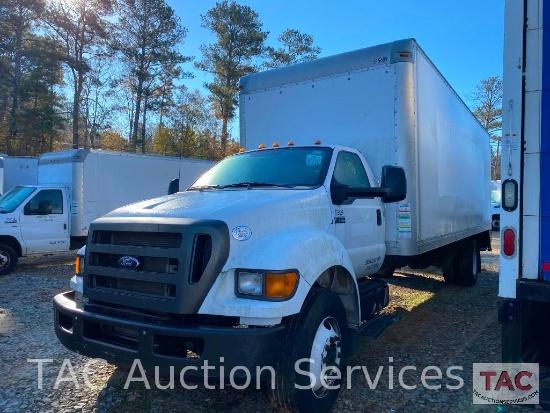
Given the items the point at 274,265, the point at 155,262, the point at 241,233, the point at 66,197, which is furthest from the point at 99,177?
the point at 274,265

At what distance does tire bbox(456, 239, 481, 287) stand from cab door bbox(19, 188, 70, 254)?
28.8ft

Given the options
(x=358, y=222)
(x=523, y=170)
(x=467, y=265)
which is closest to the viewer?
(x=523, y=170)

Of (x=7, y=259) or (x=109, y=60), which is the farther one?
(x=109, y=60)

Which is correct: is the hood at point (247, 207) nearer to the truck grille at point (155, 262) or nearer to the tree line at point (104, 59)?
the truck grille at point (155, 262)

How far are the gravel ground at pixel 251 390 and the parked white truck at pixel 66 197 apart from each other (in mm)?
2772

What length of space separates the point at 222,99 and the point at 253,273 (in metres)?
26.7

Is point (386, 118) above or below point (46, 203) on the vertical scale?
above

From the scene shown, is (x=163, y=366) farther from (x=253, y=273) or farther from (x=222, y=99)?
(x=222, y=99)

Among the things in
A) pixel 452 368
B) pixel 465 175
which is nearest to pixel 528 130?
pixel 452 368

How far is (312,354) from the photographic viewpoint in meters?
3.13

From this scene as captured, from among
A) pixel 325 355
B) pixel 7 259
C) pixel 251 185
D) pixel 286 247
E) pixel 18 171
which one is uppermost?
pixel 18 171

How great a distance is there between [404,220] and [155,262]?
10.2 ft

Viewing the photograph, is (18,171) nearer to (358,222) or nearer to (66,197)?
(66,197)

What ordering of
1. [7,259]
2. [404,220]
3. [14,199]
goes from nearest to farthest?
[404,220]
[7,259]
[14,199]
